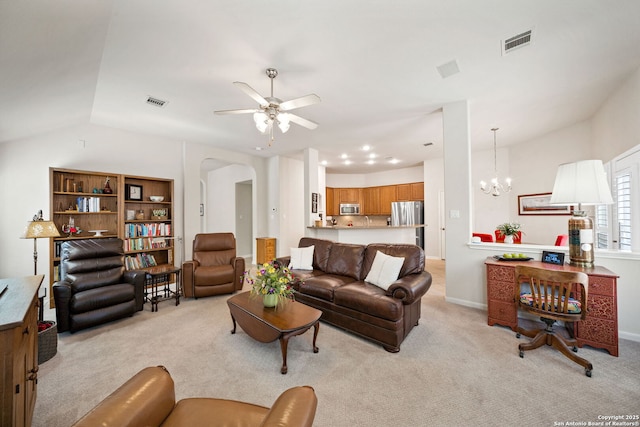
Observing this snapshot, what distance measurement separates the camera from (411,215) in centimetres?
745

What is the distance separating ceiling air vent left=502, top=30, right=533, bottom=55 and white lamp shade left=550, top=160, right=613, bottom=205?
126cm

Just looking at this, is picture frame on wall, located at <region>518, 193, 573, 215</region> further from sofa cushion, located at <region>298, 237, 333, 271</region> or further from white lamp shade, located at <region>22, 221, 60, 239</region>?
white lamp shade, located at <region>22, 221, 60, 239</region>

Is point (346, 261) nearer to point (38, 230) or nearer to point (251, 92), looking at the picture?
point (251, 92)

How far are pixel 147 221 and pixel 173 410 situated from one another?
4.30 meters

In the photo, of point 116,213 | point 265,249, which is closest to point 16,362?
point 116,213

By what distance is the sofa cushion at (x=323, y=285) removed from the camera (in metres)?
2.94

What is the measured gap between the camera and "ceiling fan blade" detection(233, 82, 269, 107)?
2224 mm

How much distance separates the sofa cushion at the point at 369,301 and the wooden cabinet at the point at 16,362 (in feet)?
7.53

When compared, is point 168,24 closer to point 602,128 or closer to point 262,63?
point 262,63

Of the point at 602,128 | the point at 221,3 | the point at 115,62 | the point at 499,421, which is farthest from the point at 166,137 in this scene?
the point at 602,128

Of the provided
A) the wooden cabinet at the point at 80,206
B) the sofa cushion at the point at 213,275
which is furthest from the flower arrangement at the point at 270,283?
the wooden cabinet at the point at 80,206

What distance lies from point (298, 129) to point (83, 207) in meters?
3.63

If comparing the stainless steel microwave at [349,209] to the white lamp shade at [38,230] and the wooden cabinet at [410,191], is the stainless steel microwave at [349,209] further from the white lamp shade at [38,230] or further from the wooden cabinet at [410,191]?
the white lamp shade at [38,230]

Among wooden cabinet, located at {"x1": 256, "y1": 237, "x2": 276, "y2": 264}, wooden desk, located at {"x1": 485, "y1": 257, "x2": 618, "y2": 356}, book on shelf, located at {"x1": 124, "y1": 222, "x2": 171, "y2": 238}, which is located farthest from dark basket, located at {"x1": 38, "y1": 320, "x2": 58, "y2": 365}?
wooden desk, located at {"x1": 485, "y1": 257, "x2": 618, "y2": 356}
